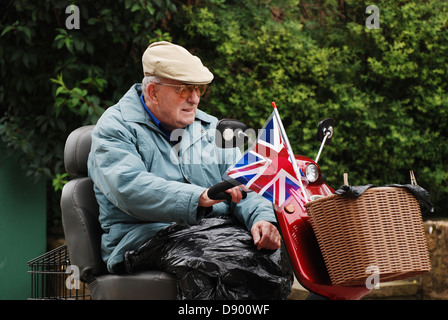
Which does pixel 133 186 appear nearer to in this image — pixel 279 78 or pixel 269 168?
pixel 269 168

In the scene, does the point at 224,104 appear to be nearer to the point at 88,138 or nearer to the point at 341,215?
the point at 88,138

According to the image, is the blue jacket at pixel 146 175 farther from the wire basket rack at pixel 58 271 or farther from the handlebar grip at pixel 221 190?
the wire basket rack at pixel 58 271

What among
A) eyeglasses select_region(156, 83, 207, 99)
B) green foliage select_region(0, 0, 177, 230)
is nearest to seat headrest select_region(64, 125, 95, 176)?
eyeglasses select_region(156, 83, 207, 99)

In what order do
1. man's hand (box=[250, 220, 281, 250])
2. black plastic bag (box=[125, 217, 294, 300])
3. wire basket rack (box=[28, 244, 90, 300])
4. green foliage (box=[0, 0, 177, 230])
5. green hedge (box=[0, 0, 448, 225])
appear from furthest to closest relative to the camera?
green hedge (box=[0, 0, 448, 225]) → green foliage (box=[0, 0, 177, 230]) → wire basket rack (box=[28, 244, 90, 300]) → man's hand (box=[250, 220, 281, 250]) → black plastic bag (box=[125, 217, 294, 300])

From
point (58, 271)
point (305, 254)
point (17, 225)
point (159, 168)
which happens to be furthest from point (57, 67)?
point (305, 254)

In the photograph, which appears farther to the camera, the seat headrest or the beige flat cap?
the seat headrest

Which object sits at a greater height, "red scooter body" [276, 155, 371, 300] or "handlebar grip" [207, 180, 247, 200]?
"handlebar grip" [207, 180, 247, 200]

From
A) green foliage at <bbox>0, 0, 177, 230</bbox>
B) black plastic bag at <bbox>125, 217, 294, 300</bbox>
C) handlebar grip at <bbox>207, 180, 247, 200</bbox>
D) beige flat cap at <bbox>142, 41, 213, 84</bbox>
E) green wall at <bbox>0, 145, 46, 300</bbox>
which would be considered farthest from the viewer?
green wall at <bbox>0, 145, 46, 300</bbox>

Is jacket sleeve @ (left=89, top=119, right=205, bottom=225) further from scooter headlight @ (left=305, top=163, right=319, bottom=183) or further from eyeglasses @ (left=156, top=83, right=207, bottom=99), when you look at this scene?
scooter headlight @ (left=305, top=163, right=319, bottom=183)

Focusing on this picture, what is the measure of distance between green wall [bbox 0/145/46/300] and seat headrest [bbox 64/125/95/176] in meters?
2.66

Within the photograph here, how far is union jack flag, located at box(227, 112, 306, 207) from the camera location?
250cm

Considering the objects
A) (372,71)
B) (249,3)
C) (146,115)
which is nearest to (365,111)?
(372,71)
